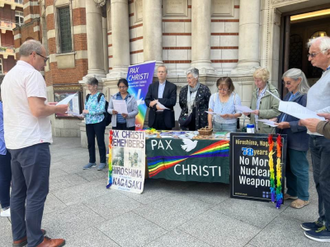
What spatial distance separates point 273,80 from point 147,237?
5916 mm

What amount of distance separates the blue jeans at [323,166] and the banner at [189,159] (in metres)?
1.21

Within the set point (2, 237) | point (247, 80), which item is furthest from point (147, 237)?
point (247, 80)

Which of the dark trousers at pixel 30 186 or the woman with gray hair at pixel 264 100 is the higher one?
the woman with gray hair at pixel 264 100

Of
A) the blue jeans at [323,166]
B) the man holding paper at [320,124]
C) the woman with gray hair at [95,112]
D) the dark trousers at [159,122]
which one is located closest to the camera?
the man holding paper at [320,124]

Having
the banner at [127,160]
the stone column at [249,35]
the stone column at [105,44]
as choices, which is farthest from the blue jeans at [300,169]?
the stone column at [105,44]

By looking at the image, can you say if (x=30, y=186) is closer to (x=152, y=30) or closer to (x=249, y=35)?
(x=152, y=30)

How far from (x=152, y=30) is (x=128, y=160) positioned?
4.12 meters

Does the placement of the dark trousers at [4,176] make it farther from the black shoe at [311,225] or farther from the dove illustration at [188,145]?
the black shoe at [311,225]

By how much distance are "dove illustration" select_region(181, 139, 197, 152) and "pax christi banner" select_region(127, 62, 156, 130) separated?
2.95 m

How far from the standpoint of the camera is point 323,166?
2381 millimetres

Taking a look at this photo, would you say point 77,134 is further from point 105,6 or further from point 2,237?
point 2,237

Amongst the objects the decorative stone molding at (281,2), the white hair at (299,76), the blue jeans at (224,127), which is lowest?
the blue jeans at (224,127)

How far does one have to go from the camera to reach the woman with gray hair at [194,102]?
174 inches

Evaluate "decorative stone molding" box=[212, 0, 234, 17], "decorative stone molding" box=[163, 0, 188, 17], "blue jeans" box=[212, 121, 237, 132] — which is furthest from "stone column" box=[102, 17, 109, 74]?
"blue jeans" box=[212, 121, 237, 132]
